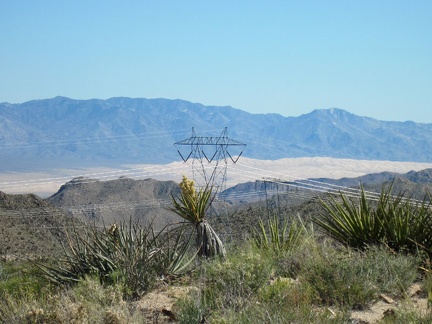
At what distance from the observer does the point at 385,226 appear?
13047 mm

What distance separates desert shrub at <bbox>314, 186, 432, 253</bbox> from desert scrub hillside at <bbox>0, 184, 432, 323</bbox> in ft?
0.13

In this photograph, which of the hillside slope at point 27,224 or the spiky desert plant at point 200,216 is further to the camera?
the hillside slope at point 27,224

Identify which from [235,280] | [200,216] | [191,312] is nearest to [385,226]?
[200,216]

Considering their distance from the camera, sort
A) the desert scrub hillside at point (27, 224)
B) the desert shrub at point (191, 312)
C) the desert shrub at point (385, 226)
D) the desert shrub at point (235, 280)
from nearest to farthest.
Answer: the desert shrub at point (191, 312) < the desert shrub at point (235, 280) < the desert shrub at point (385, 226) < the desert scrub hillside at point (27, 224)

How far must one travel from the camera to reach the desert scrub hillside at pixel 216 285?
8.33m

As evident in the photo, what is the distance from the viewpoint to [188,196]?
13086 mm

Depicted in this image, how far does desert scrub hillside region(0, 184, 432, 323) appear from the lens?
8.33 metres

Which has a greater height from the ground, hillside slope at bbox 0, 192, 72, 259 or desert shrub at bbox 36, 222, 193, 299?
desert shrub at bbox 36, 222, 193, 299

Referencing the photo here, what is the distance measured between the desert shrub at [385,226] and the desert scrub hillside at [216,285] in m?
0.04

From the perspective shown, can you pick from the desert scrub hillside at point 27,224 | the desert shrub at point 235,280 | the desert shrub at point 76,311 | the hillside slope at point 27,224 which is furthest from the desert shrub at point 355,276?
the hillside slope at point 27,224

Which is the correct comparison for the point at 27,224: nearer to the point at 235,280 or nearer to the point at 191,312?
the point at 235,280

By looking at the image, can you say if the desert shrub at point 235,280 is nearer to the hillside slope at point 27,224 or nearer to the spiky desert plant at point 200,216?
the spiky desert plant at point 200,216

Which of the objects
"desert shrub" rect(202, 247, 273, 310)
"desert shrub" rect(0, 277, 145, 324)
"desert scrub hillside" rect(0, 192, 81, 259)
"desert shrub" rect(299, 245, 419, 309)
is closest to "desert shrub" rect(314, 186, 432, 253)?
"desert shrub" rect(299, 245, 419, 309)

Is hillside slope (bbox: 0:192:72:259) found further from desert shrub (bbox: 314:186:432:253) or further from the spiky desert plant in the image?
desert shrub (bbox: 314:186:432:253)
